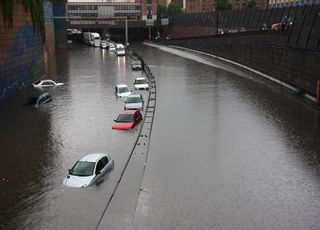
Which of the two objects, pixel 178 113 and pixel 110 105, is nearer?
pixel 178 113

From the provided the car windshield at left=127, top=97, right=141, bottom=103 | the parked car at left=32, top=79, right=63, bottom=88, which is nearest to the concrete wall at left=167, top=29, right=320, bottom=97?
the car windshield at left=127, top=97, right=141, bottom=103

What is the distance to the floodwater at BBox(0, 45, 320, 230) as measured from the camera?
59.9 feet

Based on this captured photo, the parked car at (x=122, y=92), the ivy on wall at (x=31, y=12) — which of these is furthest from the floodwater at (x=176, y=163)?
the ivy on wall at (x=31, y=12)

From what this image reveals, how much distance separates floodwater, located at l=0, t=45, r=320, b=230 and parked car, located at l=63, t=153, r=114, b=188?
549 millimetres

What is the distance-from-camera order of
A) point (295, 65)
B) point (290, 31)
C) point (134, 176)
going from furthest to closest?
point (290, 31) < point (295, 65) < point (134, 176)

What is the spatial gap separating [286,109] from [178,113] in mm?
10178

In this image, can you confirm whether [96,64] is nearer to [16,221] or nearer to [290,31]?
[290,31]

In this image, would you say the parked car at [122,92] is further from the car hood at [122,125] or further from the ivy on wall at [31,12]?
the ivy on wall at [31,12]

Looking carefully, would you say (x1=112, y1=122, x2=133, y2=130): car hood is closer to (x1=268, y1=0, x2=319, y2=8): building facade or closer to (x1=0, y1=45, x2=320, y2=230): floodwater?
(x1=0, y1=45, x2=320, y2=230): floodwater

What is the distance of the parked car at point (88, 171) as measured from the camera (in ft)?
70.2

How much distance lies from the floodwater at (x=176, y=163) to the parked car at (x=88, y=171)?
549mm

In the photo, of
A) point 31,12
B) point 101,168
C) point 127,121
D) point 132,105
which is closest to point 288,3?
point 31,12

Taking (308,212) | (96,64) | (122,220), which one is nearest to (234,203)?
(308,212)

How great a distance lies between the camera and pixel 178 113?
37.4m
